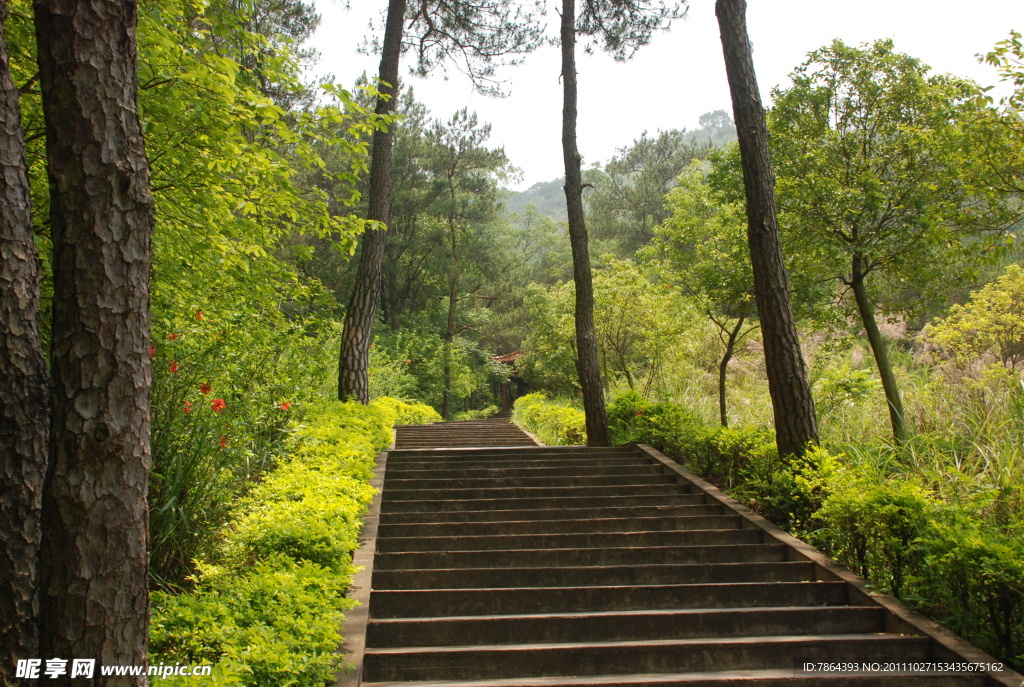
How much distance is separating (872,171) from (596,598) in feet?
24.1

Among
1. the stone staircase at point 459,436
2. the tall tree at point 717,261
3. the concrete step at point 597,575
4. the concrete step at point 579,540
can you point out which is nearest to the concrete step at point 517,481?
the concrete step at point 579,540

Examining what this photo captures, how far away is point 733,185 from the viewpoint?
10695mm

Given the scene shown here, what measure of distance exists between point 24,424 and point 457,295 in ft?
94.7

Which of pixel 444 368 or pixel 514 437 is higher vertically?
pixel 444 368

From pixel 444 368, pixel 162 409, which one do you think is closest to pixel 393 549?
pixel 162 409

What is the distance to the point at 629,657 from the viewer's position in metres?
4.06

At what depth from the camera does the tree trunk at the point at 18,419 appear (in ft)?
7.22

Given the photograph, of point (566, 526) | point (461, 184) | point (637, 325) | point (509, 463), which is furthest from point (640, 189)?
point (566, 526)

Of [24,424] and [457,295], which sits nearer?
[24,424]

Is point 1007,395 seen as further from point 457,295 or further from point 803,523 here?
point 457,295

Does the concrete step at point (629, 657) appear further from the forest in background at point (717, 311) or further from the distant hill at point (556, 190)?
the distant hill at point (556, 190)

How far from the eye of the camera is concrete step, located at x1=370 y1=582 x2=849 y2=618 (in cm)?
476

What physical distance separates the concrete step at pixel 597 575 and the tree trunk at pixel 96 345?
3.11 meters

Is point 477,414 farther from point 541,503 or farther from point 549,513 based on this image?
point 549,513
